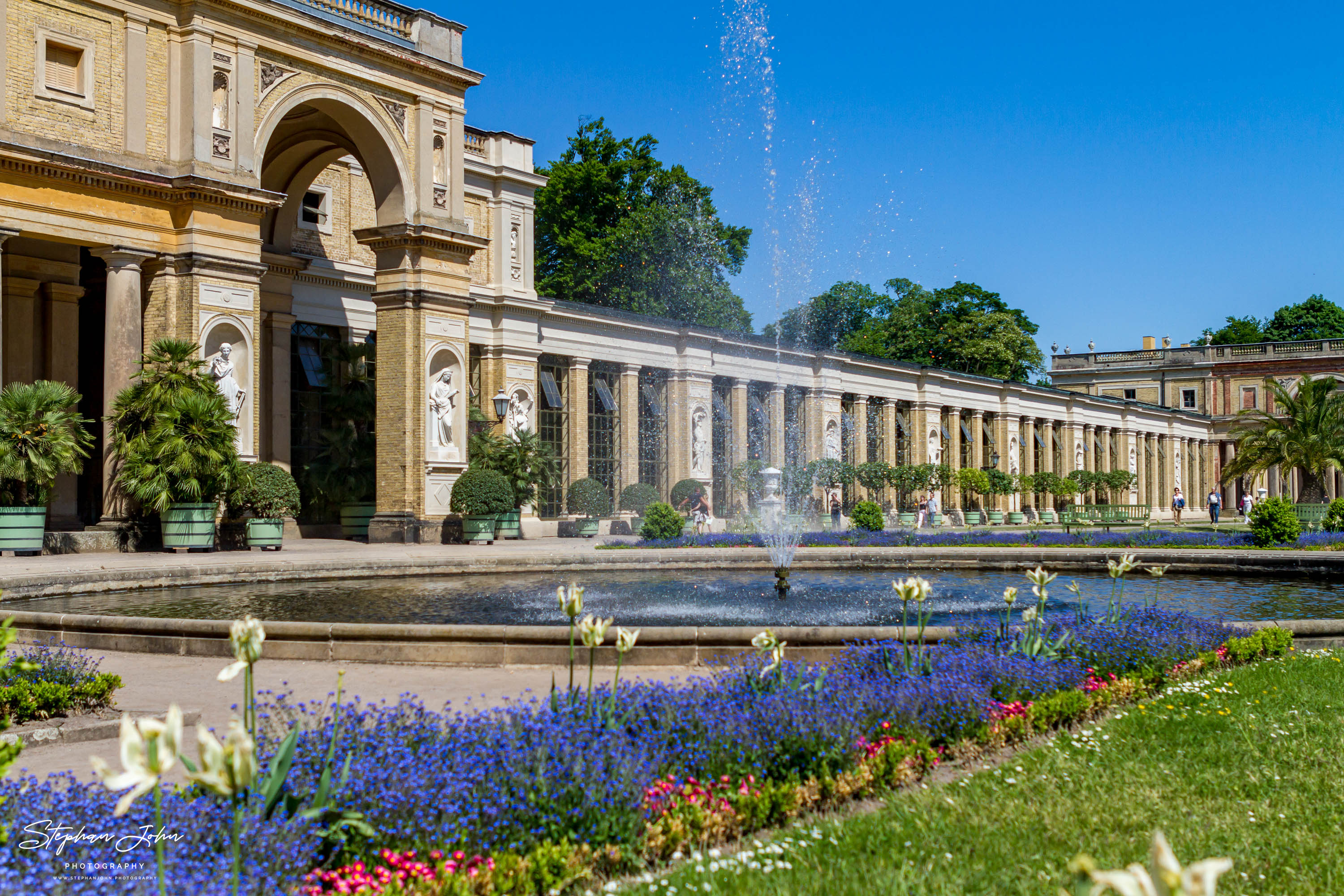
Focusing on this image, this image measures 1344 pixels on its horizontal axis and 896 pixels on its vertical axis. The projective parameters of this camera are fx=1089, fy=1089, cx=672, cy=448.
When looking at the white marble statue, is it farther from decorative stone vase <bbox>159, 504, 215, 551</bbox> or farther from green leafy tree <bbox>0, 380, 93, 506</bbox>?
green leafy tree <bbox>0, 380, 93, 506</bbox>

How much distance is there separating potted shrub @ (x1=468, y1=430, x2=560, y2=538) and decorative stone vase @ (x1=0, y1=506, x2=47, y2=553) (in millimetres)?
11085

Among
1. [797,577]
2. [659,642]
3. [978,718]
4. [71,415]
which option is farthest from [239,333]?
[978,718]

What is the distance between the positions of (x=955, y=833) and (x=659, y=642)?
4.28 m

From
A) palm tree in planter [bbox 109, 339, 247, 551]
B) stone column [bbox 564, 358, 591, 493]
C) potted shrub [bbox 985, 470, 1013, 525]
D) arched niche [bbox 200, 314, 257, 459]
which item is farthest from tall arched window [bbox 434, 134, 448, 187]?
potted shrub [bbox 985, 470, 1013, 525]

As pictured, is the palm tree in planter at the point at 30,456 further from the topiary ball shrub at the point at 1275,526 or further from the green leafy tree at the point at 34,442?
the topiary ball shrub at the point at 1275,526

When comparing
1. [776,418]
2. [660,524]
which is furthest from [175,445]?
[776,418]

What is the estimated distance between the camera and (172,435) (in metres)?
21.1

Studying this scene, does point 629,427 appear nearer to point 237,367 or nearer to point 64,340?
point 237,367

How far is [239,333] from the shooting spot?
2362 centimetres

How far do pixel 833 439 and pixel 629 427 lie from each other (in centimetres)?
1191

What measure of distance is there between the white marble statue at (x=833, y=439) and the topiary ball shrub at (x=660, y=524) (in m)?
22.0

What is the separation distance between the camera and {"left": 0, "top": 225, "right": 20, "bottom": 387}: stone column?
20922mm

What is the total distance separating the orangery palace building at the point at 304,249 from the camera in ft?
72.7

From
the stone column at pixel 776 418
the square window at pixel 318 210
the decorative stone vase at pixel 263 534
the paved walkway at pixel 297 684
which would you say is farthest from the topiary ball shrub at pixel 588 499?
the paved walkway at pixel 297 684
